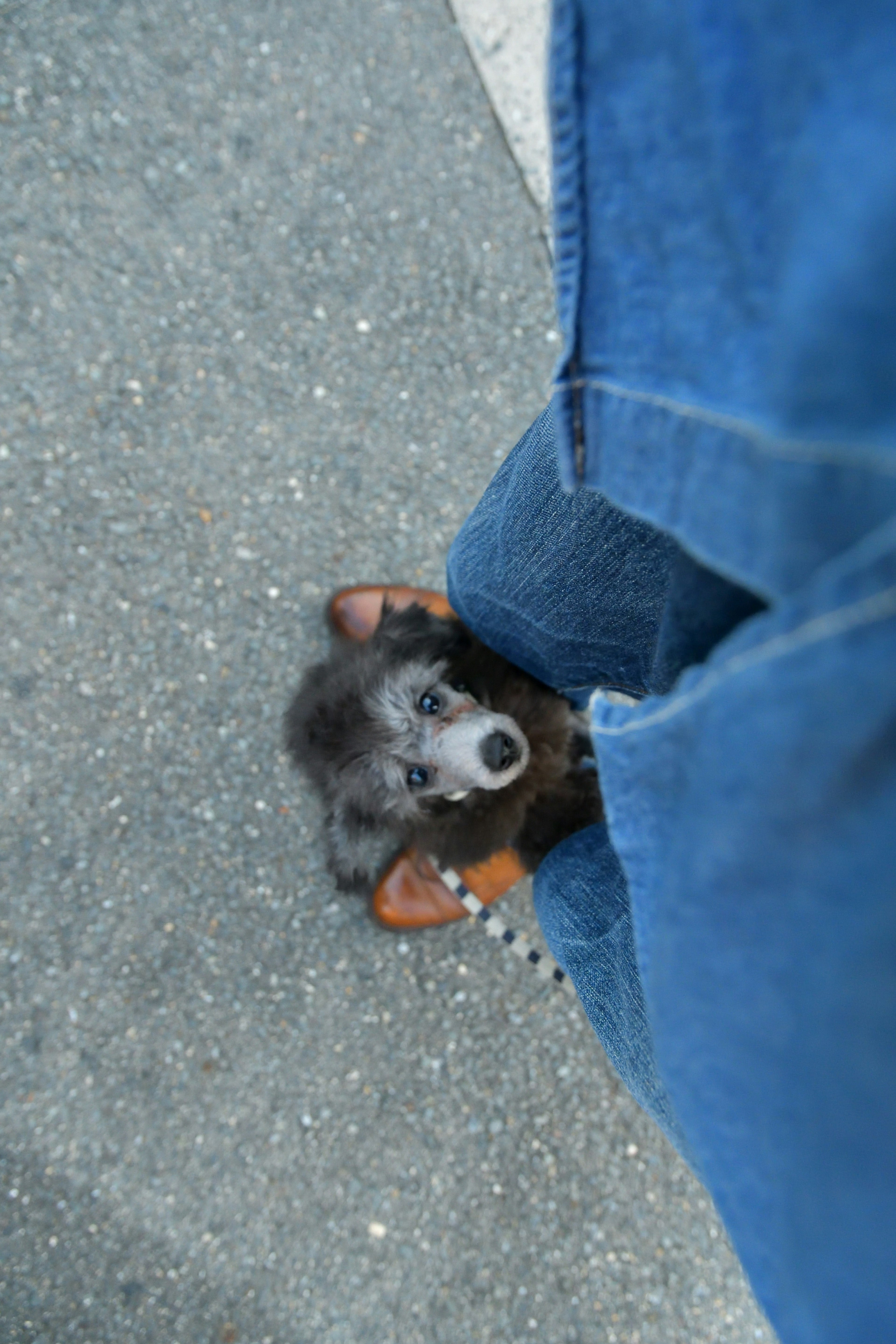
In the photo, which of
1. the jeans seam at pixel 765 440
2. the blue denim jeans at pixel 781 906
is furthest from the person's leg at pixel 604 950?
the jeans seam at pixel 765 440

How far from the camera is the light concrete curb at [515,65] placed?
2.42m

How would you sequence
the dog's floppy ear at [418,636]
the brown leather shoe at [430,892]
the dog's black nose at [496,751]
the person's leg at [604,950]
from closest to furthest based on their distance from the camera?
the person's leg at [604,950] → the dog's black nose at [496,751] → the dog's floppy ear at [418,636] → the brown leather shoe at [430,892]

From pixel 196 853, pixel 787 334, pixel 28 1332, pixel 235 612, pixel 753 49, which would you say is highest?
pixel 753 49

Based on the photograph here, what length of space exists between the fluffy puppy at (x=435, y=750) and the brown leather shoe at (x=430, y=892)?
112mm

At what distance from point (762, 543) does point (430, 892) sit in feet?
6.12

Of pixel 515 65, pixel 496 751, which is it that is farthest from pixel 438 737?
pixel 515 65

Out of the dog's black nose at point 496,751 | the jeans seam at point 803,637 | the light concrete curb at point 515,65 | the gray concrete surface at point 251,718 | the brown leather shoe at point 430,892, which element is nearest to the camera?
the jeans seam at point 803,637

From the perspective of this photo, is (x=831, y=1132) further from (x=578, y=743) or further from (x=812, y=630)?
(x=578, y=743)

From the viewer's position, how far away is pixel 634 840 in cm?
86

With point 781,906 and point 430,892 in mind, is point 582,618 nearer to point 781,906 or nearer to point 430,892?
point 781,906

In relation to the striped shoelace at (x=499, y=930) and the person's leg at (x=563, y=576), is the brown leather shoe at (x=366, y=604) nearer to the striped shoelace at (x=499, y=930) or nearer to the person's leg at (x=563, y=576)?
the person's leg at (x=563, y=576)

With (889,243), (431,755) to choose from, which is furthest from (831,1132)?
(431,755)

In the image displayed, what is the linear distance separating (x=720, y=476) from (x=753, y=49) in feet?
1.04

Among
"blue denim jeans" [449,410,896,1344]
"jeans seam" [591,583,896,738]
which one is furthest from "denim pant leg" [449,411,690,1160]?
"jeans seam" [591,583,896,738]
